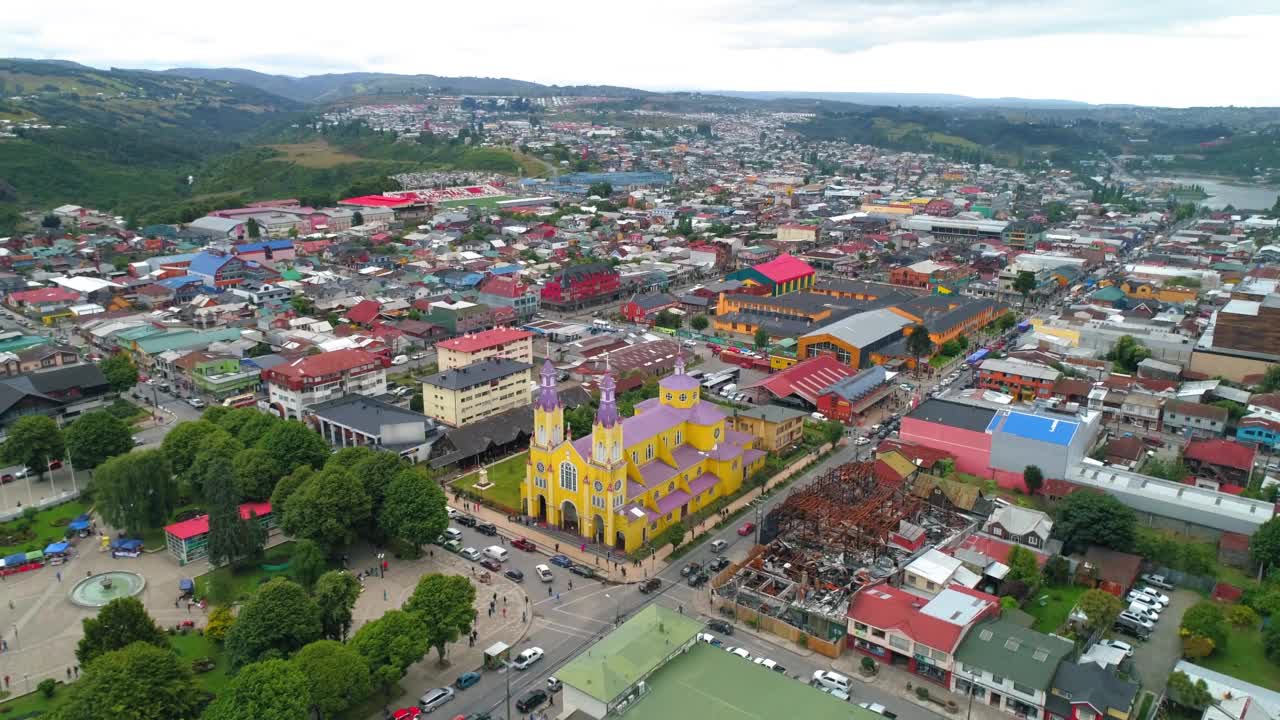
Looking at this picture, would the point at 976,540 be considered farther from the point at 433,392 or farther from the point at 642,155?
the point at 642,155

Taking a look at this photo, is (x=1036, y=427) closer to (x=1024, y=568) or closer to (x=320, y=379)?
(x=1024, y=568)

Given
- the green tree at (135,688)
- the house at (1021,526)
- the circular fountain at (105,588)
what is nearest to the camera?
the green tree at (135,688)

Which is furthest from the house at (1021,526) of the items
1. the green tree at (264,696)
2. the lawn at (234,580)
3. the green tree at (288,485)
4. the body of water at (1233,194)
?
the body of water at (1233,194)

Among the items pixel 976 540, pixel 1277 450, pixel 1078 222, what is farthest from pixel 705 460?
pixel 1078 222

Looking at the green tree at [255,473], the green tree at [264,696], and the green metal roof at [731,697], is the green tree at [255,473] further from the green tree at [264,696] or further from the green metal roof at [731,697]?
the green metal roof at [731,697]

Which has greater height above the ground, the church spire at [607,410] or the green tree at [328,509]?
the church spire at [607,410]

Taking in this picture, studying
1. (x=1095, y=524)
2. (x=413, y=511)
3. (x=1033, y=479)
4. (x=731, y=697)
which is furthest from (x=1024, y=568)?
(x=413, y=511)

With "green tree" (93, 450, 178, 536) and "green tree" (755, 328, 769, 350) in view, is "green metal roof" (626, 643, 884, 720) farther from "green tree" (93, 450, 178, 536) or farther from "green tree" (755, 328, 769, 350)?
"green tree" (755, 328, 769, 350)

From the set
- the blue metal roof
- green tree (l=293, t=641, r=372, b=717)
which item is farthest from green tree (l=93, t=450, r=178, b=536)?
the blue metal roof
